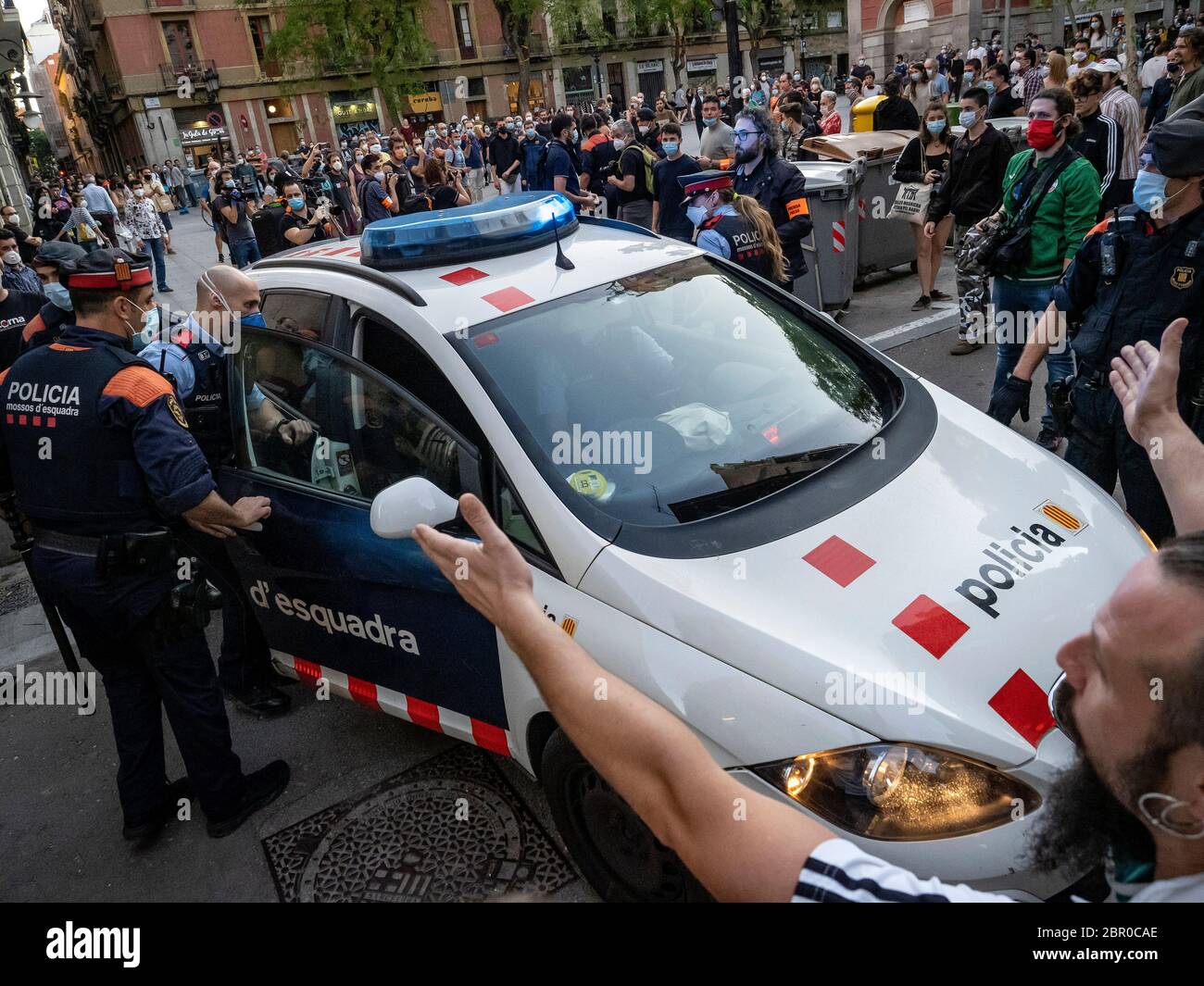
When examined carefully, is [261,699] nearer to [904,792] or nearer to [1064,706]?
[904,792]

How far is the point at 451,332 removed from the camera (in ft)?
8.86

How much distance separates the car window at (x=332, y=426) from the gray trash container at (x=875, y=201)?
6959 mm

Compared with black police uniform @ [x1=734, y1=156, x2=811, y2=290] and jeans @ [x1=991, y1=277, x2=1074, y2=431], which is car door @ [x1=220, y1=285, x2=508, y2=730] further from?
black police uniform @ [x1=734, y1=156, x2=811, y2=290]

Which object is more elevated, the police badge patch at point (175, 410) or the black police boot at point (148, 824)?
the police badge patch at point (175, 410)

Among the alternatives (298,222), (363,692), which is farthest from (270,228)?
(363,692)

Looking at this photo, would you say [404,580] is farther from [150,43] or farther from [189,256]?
[150,43]

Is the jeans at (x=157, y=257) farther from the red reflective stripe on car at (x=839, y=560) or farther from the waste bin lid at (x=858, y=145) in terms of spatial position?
the red reflective stripe on car at (x=839, y=560)

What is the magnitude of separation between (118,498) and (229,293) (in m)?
1.02

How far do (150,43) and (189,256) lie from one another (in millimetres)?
34522

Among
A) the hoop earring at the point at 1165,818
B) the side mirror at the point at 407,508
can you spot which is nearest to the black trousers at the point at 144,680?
the side mirror at the point at 407,508

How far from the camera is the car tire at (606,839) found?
91.1 inches

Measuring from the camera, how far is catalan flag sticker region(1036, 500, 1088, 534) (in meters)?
2.51
